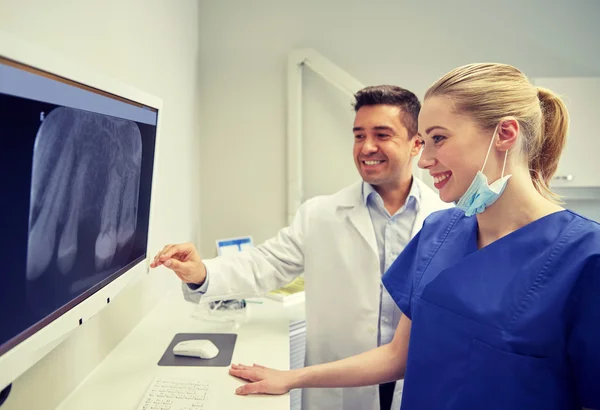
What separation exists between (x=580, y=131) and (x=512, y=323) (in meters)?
2.04

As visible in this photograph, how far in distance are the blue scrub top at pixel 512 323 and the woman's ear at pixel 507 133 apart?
6.9 inches

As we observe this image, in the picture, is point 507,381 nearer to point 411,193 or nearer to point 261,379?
point 261,379

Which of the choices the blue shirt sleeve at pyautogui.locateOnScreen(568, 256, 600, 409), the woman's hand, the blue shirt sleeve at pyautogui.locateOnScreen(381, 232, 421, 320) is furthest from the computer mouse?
the blue shirt sleeve at pyautogui.locateOnScreen(568, 256, 600, 409)

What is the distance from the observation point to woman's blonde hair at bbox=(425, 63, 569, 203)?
3.19ft

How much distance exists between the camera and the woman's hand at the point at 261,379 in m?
1.12

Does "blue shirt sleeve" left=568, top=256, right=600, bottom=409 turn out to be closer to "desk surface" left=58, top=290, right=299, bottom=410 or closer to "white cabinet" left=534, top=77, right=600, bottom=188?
"desk surface" left=58, top=290, right=299, bottom=410

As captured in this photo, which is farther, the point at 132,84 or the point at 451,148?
the point at 132,84

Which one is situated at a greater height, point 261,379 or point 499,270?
point 499,270

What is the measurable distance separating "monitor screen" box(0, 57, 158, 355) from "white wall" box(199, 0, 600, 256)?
1.64 metres

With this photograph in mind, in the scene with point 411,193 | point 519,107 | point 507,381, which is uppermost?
point 519,107

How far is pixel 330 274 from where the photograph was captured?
167 centimetres

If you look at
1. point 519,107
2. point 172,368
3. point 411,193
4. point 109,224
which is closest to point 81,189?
point 109,224

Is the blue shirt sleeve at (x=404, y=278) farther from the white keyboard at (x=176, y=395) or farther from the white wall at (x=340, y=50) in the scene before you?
the white wall at (x=340, y=50)

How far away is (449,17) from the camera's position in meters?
2.65
